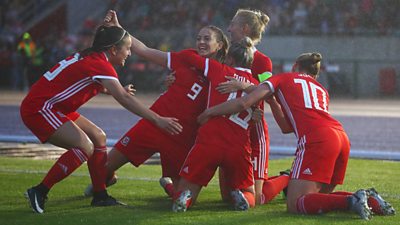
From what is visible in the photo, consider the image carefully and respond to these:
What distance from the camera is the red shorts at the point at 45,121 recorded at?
23.9ft

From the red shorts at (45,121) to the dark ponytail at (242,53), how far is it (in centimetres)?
149

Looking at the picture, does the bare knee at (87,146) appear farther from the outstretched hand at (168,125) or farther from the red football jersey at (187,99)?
the red football jersey at (187,99)

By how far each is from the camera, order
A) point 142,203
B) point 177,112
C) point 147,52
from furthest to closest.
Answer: point 147,52 → point 177,112 → point 142,203

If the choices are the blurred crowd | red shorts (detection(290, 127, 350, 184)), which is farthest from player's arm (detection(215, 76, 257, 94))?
the blurred crowd

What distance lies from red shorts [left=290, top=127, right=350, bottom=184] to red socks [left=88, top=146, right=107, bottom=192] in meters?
1.60

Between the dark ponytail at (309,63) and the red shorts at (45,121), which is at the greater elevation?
the dark ponytail at (309,63)

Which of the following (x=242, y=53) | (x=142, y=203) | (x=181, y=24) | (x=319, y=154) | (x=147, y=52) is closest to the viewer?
(x=319, y=154)

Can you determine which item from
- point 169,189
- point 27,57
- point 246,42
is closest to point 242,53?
point 246,42

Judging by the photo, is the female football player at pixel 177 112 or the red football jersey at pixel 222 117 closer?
the red football jersey at pixel 222 117

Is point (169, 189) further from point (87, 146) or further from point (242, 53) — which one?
point (242, 53)

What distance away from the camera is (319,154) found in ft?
23.1

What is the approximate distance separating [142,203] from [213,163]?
848mm

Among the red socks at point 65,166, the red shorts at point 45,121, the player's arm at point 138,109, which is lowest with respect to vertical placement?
the red socks at point 65,166

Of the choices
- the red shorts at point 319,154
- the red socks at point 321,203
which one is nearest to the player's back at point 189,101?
the red shorts at point 319,154
